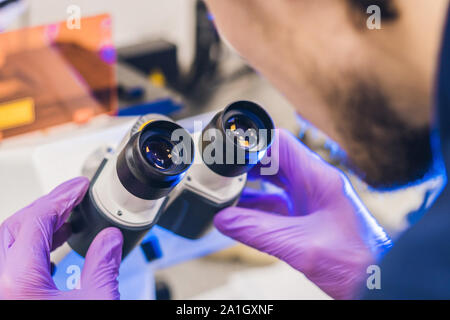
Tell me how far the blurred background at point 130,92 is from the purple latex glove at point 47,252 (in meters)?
0.12

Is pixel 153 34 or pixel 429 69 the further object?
pixel 153 34

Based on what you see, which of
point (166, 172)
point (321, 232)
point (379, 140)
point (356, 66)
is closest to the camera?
point (166, 172)

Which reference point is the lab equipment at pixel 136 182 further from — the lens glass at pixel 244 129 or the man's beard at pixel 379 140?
the man's beard at pixel 379 140

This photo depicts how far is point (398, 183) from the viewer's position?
51.6 inches

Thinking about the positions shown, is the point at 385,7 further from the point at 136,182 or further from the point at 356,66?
the point at 136,182

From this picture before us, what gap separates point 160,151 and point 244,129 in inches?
→ 6.6

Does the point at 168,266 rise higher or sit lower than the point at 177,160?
lower

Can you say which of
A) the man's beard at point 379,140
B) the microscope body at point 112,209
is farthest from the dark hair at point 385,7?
the microscope body at point 112,209

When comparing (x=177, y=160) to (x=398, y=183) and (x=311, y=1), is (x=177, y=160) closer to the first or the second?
(x=311, y=1)

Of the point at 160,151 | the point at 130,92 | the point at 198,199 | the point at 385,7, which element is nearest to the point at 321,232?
the point at 198,199

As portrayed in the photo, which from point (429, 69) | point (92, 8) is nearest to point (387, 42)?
point (429, 69)

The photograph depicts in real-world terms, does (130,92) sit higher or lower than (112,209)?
higher

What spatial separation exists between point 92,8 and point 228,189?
0.79m

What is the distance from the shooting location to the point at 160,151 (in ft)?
2.31
